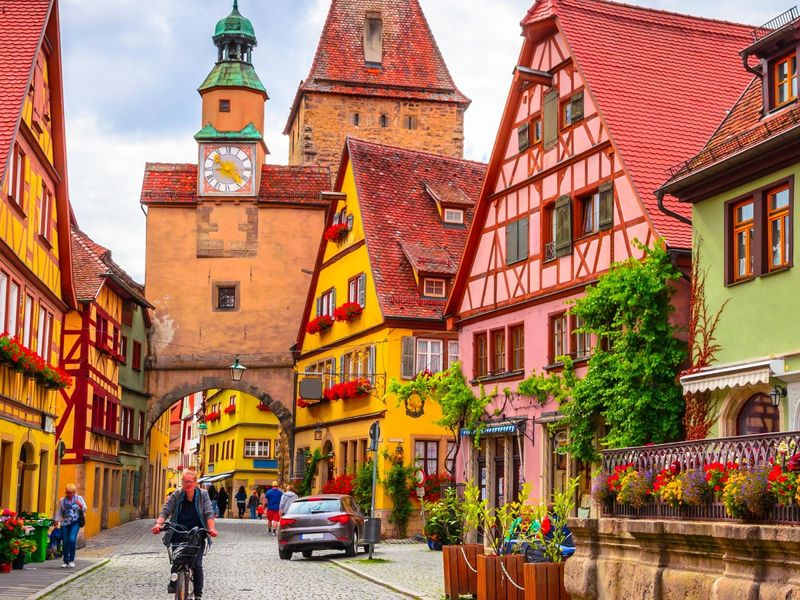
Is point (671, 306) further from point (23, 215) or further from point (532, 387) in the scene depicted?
point (23, 215)

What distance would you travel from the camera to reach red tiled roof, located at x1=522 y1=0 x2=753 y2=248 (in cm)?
2439

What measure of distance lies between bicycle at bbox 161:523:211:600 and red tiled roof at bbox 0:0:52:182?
9242mm

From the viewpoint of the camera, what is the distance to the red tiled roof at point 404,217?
3688 centimetres

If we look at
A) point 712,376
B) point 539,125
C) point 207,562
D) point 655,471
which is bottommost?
point 207,562

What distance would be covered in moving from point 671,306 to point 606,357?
144 centimetres

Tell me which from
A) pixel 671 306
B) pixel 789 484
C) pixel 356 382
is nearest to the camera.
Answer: pixel 789 484

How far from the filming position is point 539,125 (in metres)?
27.9

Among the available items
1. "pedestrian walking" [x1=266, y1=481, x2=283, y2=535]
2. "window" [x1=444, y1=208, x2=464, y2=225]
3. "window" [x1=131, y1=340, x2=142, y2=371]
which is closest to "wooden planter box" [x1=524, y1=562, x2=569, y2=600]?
"pedestrian walking" [x1=266, y1=481, x2=283, y2=535]

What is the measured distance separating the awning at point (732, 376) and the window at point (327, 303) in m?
22.0

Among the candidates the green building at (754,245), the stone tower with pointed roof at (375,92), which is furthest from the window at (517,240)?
the stone tower with pointed roof at (375,92)

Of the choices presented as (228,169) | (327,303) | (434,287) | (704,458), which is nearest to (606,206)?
(704,458)

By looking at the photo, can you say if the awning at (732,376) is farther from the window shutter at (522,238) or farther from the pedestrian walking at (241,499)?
the pedestrian walking at (241,499)

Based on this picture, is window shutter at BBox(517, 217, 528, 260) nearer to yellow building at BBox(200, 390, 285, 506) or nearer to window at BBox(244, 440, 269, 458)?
yellow building at BBox(200, 390, 285, 506)

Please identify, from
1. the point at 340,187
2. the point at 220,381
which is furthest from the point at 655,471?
the point at 220,381
